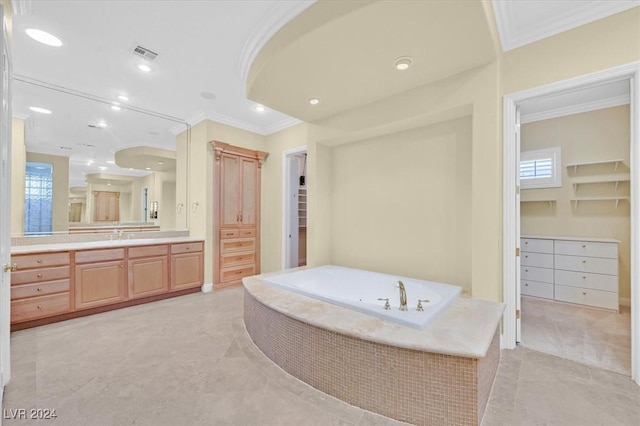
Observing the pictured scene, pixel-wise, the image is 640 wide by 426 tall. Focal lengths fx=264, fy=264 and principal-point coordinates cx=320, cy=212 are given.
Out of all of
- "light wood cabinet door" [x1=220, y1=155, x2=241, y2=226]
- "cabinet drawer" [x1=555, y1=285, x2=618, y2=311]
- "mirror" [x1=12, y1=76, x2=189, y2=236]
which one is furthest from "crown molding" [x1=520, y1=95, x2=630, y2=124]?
"mirror" [x1=12, y1=76, x2=189, y2=236]

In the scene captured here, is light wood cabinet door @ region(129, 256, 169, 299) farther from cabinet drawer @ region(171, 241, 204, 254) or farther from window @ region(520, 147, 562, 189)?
window @ region(520, 147, 562, 189)

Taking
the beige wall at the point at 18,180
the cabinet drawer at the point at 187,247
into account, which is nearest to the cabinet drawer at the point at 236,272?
the cabinet drawer at the point at 187,247

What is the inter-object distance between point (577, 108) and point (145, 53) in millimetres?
5073

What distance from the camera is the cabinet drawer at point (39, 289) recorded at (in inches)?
99.4

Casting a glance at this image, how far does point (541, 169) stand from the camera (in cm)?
378

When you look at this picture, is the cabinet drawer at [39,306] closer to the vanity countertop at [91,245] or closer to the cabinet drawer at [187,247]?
the vanity countertop at [91,245]

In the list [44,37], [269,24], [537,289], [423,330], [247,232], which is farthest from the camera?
[247,232]

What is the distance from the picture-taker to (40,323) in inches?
106

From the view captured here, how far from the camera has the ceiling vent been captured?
2361 mm

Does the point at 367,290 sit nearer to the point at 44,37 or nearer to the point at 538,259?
the point at 538,259

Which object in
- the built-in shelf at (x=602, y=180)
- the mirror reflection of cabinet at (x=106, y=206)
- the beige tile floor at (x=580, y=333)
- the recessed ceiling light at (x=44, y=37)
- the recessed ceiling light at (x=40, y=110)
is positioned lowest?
the beige tile floor at (x=580, y=333)

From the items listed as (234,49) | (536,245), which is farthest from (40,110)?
(536,245)

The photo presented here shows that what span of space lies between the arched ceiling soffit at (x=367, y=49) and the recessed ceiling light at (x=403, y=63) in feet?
0.11

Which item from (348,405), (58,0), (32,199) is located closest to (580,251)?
(348,405)
